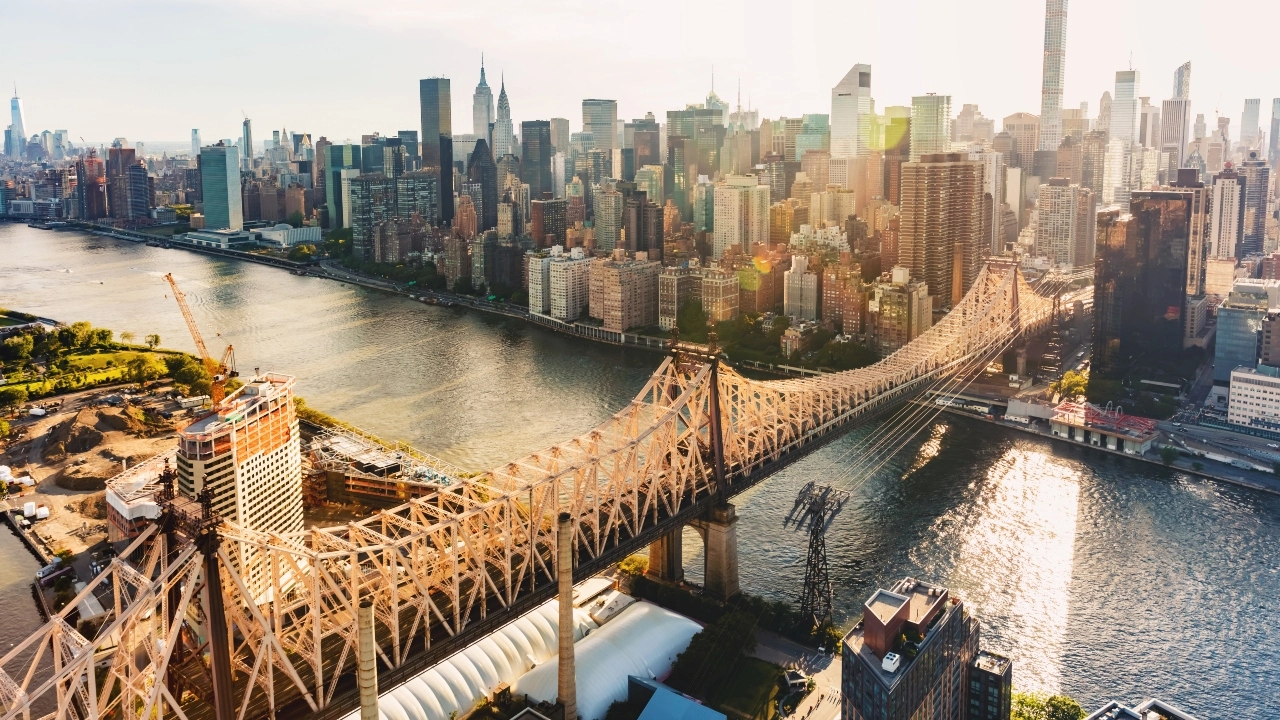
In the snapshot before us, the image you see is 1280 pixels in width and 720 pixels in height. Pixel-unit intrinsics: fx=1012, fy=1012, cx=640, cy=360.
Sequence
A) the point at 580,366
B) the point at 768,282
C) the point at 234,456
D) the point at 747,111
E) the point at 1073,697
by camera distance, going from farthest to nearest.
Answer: the point at 747,111, the point at 768,282, the point at 580,366, the point at 234,456, the point at 1073,697

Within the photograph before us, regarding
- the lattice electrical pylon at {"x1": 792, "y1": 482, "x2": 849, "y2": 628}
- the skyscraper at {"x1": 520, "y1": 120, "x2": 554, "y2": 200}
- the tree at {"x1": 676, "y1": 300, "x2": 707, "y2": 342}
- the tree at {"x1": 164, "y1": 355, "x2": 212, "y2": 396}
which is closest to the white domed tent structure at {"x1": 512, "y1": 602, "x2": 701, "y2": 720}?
the lattice electrical pylon at {"x1": 792, "y1": 482, "x2": 849, "y2": 628}

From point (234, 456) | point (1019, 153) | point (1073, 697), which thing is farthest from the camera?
point (1019, 153)

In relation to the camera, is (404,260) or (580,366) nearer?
(580,366)

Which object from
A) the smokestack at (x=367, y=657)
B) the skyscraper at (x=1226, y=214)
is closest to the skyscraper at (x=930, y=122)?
the skyscraper at (x=1226, y=214)

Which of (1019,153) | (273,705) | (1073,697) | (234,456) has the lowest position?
(1073,697)

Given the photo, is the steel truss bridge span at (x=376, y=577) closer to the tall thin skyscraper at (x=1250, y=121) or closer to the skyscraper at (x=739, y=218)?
the skyscraper at (x=739, y=218)

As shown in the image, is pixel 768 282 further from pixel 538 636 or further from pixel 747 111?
pixel 747 111

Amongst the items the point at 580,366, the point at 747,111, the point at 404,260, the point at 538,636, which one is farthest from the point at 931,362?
the point at 747,111

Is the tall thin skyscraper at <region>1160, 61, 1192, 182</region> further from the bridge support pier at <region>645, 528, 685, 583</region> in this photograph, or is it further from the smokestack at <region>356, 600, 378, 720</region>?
the smokestack at <region>356, 600, 378, 720</region>
